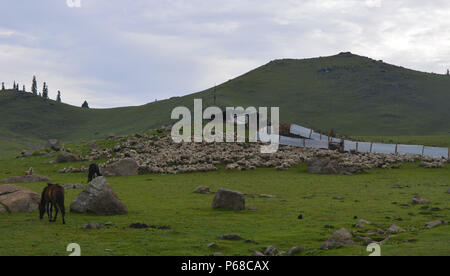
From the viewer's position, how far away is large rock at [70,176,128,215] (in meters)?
24.8

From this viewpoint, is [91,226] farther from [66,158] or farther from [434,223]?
[66,158]

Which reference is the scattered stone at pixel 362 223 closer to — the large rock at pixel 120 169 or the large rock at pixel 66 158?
the large rock at pixel 120 169

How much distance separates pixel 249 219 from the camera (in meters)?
24.3

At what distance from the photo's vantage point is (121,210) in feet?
82.9

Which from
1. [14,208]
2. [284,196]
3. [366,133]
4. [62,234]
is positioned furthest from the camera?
[366,133]

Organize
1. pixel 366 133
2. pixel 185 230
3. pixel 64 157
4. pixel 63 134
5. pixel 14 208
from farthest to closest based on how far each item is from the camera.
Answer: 1. pixel 63 134
2. pixel 366 133
3. pixel 64 157
4. pixel 14 208
5. pixel 185 230

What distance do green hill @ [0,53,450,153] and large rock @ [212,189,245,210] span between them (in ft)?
396

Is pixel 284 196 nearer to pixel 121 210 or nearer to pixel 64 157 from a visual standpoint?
pixel 121 210

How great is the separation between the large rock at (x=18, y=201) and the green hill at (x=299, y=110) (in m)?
118

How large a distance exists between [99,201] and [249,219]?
22.4 feet

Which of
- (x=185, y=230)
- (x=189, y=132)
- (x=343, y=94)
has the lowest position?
(x=185, y=230)

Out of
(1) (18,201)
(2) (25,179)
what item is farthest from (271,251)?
(2) (25,179)

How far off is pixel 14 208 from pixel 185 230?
8.82m
